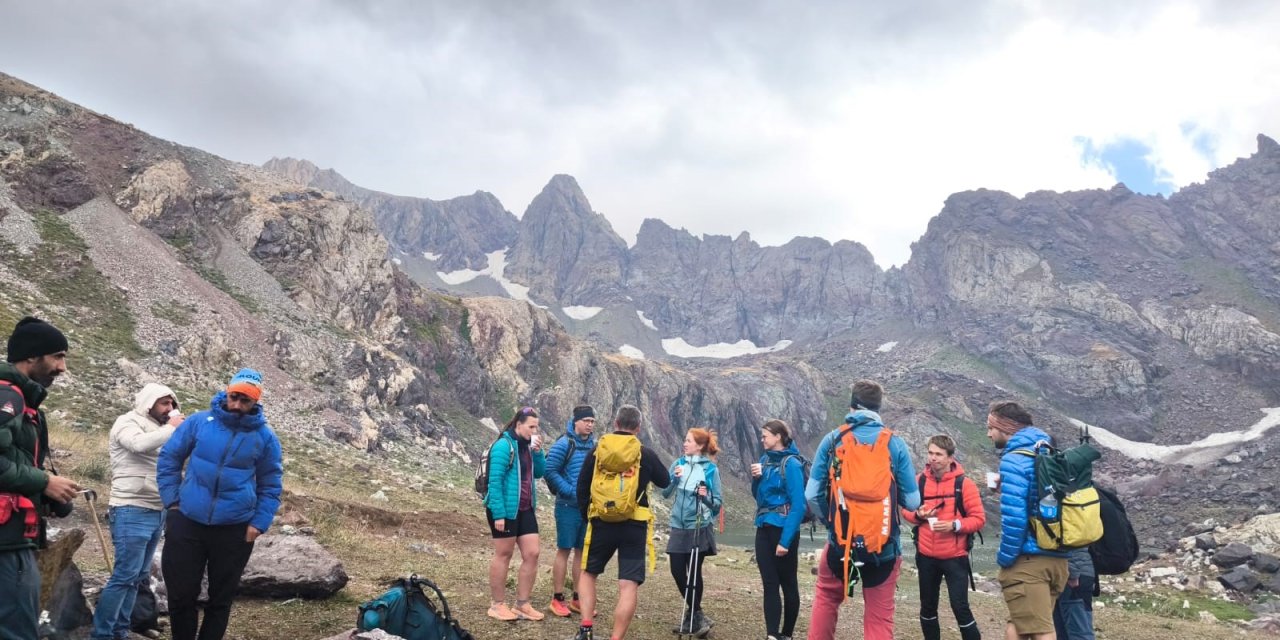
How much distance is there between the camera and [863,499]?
674 centimetres

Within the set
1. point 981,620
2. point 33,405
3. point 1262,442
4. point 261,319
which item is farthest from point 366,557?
point 1262,442

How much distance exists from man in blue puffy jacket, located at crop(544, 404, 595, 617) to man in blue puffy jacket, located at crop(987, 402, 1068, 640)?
5.22 m

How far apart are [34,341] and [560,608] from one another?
680 centimetres

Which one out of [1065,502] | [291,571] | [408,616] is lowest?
[291,571]

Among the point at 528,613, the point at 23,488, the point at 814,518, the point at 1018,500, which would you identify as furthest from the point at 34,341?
the point at 1018,500

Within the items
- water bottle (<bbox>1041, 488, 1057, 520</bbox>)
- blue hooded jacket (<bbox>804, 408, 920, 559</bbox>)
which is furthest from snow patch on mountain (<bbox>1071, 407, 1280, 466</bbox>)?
blue hooded jacket (<bbox>804, 408, 920, 559</bbox>)

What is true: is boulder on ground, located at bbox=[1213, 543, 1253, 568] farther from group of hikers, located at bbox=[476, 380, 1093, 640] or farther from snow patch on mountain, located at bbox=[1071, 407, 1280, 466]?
snow patch on mountain, located at bbox=[1071, 407, 1280, 466]

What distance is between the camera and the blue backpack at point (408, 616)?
20.4ft

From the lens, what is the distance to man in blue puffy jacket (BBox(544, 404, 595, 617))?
9.09m

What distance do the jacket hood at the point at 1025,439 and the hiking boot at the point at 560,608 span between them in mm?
6113

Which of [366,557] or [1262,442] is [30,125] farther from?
[1262,442]

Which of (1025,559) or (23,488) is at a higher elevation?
(23,488)

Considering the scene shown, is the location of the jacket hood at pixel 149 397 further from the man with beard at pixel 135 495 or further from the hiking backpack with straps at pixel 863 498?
the hiking backpack with straps at pixel 863 498

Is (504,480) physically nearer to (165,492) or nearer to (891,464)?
(165,492)
